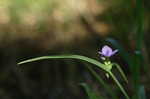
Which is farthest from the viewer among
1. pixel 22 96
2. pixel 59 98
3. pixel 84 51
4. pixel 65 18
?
pixel 65 18

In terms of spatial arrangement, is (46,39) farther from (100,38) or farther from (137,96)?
(137,96)

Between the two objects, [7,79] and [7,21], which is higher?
[7,21]

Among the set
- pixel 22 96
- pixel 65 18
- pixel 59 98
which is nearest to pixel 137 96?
pixel 59 98

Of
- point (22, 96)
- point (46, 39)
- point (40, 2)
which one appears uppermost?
point (40, 2)

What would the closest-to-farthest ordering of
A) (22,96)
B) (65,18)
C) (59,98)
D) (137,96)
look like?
(137,96), (59,98), (22,96), (65,18)

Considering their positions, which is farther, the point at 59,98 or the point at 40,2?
the point at 40,2

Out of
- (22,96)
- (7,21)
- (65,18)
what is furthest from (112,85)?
(7,21)
